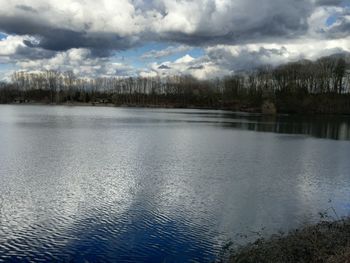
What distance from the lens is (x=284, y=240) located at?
9633mm

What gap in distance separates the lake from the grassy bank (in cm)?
126

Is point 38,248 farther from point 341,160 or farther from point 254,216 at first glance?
point 341,160

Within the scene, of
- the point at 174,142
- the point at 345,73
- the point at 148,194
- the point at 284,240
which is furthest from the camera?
the point at 345,73

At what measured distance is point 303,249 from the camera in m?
8.88

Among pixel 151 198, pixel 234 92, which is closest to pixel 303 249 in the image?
pixel 151 198

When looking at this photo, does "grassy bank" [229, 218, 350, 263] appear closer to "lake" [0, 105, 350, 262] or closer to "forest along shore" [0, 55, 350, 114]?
"lake" [0, 105, 350, 262]

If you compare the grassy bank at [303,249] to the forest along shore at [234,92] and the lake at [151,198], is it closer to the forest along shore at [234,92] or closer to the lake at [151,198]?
the lake at [151,198]

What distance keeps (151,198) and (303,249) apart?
7.46m

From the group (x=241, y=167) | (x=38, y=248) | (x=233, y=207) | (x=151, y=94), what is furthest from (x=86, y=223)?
(x=151, y=94)

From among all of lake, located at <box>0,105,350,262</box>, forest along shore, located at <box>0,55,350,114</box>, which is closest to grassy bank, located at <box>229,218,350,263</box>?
lake, located at <box>0,105,350,262</box>

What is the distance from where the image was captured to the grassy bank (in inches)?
326

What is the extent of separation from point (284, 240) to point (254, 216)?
3528 mm

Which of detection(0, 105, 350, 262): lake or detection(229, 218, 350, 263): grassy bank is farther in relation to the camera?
detection(0, 105, 350, 262): lake

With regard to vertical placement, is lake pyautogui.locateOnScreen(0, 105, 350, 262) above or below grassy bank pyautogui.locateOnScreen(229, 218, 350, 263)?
below
